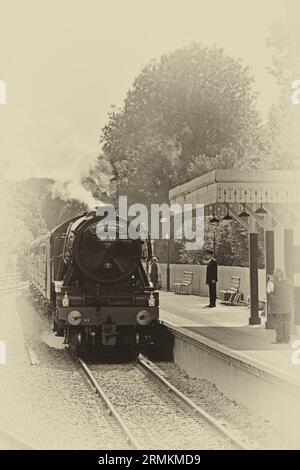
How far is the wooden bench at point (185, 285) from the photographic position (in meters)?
35.9

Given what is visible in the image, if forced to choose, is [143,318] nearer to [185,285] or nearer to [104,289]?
[104,289]

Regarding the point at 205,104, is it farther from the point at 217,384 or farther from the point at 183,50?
the point at 217,384

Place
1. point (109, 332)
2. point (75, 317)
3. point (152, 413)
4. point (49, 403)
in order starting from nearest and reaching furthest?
point (152, 413) → point (49, 403) → point (75, 317) → point (109, 332)

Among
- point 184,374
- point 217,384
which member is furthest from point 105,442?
point 184,374

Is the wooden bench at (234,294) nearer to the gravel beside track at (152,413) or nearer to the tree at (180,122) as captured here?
the tree at (180,122)

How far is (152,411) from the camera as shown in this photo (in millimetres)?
12250

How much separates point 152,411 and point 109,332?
5071 mm

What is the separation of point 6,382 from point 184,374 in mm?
3396

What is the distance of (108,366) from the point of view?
16906mm

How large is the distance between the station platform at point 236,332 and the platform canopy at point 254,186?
107 inches

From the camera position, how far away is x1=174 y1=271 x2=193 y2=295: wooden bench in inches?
1412

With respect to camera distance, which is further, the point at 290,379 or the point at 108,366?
the point at 108,366

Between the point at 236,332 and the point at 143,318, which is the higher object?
the point at 143,318

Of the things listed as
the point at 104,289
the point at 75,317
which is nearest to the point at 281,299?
the point at 104,289
